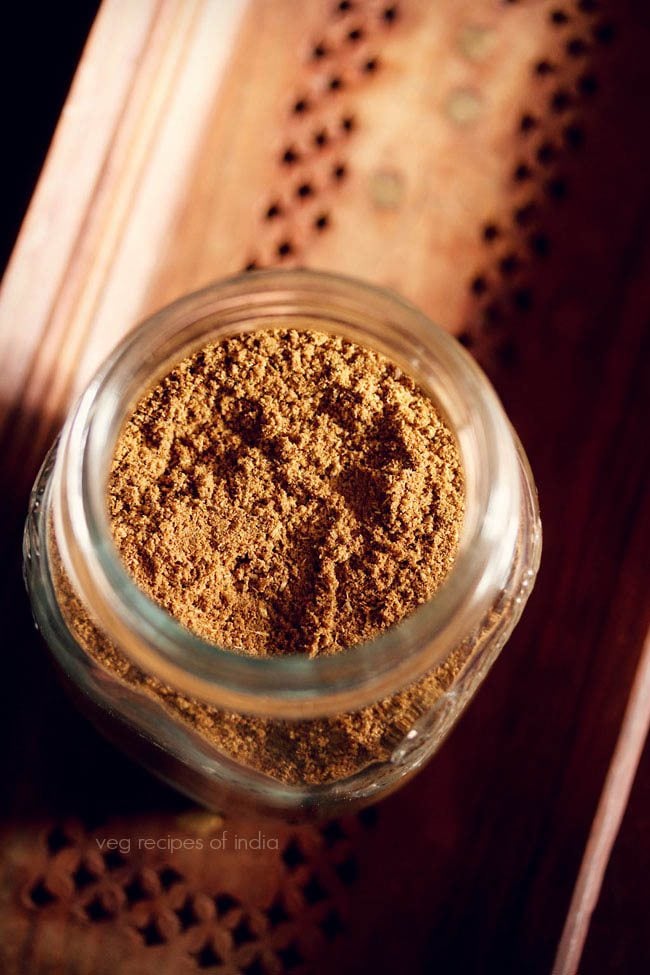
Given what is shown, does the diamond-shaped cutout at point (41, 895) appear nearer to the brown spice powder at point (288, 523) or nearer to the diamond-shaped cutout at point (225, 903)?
the diamond-shaped cutout at point (225, 903)

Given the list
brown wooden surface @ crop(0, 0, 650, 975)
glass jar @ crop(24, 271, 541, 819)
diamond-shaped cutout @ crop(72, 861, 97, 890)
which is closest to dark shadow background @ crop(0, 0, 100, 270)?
brown wooden surface @ crop(0, 0, 650, 975)

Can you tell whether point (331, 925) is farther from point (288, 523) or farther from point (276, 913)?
point (288, 523)

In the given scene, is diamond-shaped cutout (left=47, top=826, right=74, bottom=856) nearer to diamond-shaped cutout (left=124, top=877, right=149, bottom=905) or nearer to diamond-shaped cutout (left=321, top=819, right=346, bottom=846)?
diamond-shaped cutout (left=124, top=877, right=149, bottom=905)

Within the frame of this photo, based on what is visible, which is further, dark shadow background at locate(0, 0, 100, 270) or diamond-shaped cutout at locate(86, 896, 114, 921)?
dark shadow background at locate(0, 0, 100, 270)

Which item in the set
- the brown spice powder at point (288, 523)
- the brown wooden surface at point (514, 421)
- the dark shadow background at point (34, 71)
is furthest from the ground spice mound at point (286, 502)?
the dark shadow background at point (34, 71)

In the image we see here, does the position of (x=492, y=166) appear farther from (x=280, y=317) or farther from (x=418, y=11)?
(x=280, y=317)

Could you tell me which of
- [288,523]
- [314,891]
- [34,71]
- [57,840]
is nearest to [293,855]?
[314,891]
